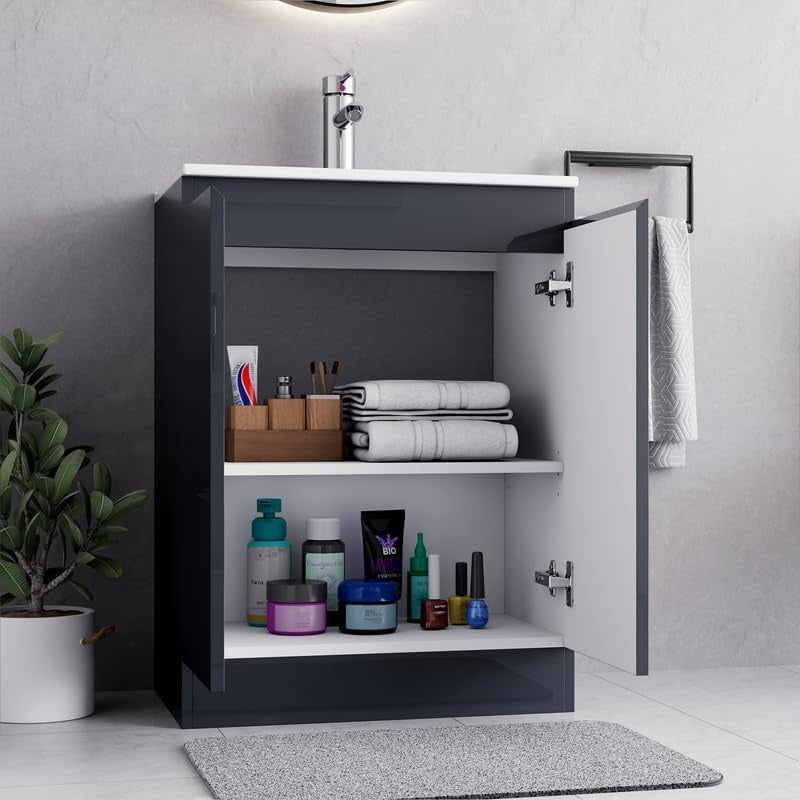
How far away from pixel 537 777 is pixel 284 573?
69 cm

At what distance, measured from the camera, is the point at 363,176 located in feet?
7.34

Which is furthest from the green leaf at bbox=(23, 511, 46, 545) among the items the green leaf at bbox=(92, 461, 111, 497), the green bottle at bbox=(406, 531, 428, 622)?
the green bottle at bbox=(406, 531, 428, 622)

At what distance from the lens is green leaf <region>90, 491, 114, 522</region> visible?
220 cm

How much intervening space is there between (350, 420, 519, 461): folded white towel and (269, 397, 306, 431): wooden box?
12 cm

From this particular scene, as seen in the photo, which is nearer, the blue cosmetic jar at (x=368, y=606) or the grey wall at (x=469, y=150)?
the blue cosmetic jar at (x=368, y=606)

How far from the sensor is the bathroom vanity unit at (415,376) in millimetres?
2051

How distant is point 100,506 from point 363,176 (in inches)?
28.5

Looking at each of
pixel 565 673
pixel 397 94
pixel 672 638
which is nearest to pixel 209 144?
pixel 397 94

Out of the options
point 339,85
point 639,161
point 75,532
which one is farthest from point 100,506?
point 639,161

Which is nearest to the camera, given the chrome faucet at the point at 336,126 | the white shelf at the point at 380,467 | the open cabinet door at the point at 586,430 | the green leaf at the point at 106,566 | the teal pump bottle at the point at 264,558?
the open cabinet door at the point at 586,430

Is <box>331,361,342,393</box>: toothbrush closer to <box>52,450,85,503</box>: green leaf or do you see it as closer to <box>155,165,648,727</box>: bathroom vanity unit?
<box>155,165,648,727</box>: bathroom vanity unit

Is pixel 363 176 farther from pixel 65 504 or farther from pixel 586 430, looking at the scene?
pixel 65 504

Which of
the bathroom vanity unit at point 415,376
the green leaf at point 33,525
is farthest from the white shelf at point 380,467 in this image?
the green leaf at point 33,525

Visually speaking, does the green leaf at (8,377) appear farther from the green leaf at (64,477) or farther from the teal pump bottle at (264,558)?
the teal pump bottle at (264,558)
